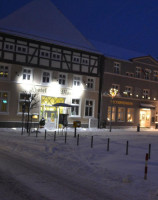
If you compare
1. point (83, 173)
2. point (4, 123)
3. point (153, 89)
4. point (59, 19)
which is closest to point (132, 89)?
point (153, 89)

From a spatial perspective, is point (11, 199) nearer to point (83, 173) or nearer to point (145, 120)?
point (83, 173)

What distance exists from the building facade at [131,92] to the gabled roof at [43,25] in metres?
4.89

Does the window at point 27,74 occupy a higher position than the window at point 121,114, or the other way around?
the window at point 27,74

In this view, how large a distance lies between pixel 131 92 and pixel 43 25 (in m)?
15.4

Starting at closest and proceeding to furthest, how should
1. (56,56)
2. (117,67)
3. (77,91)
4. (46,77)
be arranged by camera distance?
(46,77) → (56,56) → (77,91) → (117,67)

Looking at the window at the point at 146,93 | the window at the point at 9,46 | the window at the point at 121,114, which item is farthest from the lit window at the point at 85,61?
the window at the point at 146,93

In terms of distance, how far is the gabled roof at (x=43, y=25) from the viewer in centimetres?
2914

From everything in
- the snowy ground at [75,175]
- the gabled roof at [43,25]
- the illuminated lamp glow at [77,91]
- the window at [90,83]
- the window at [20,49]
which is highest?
the gabled roof at [43,25]

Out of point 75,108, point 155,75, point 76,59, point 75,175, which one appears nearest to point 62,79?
point 76,59

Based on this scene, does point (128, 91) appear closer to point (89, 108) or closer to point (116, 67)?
point (116, 67)

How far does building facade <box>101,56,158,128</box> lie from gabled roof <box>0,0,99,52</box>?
4888 mm

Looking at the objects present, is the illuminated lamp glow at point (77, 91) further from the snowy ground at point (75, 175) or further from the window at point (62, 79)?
the snowy ground at point (75, 175)

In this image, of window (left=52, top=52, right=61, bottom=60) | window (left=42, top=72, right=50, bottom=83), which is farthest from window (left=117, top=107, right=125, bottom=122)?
window (left=42, top=72, right=50, bottom=83)

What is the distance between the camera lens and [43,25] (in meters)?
32.0
